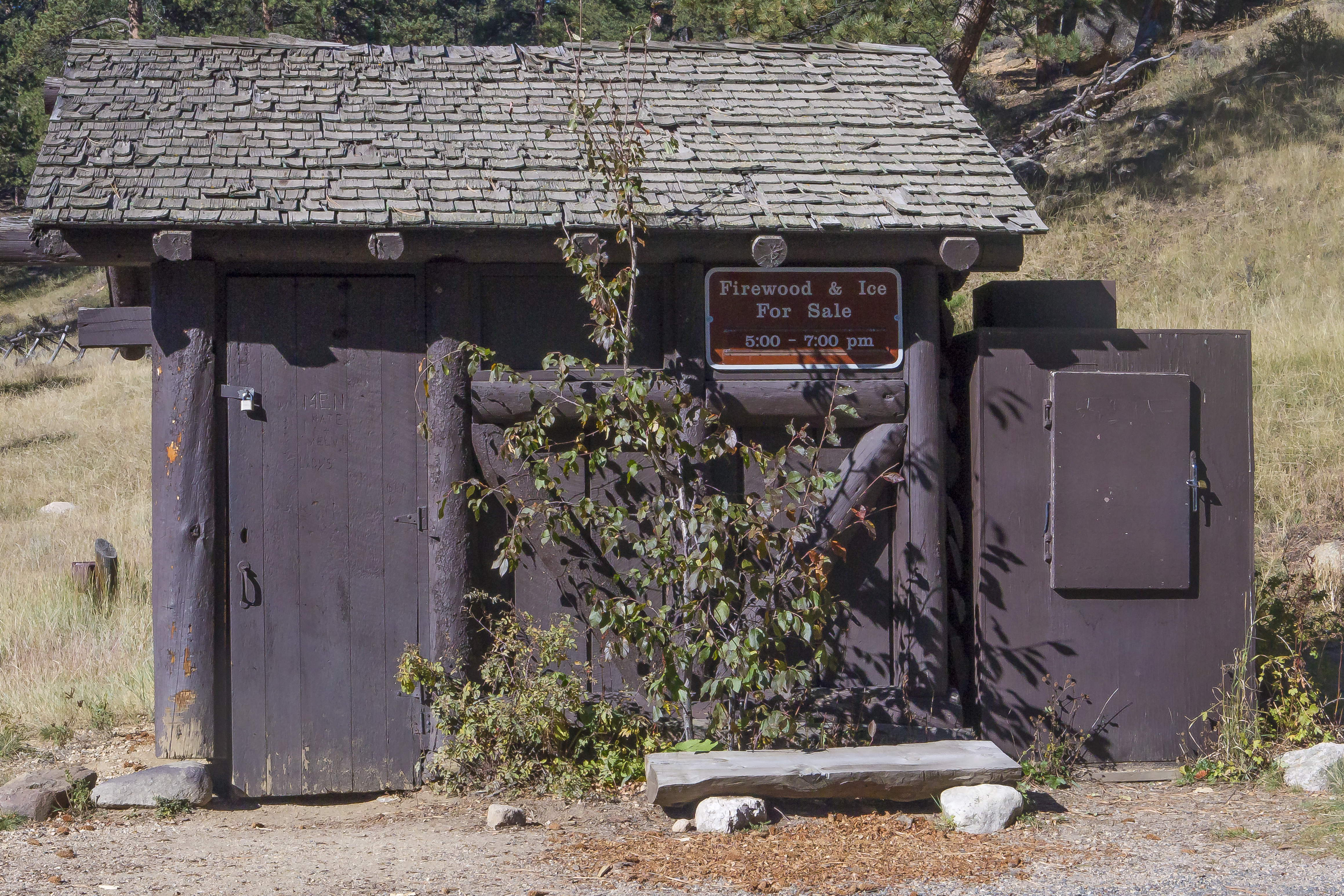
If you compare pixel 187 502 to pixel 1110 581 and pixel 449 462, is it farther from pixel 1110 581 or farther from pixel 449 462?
pixel 1110 581

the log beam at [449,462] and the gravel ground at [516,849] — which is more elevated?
the log beam at [449,462]

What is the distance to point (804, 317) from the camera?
582 cm

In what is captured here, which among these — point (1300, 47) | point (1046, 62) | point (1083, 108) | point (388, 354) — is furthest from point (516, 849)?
point (1046, 62)

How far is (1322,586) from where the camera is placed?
792cm

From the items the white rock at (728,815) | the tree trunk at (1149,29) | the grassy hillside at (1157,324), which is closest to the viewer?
the white rock at (728,815)

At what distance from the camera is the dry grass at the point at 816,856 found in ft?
13.8

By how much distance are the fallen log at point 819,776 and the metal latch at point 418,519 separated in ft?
5.63

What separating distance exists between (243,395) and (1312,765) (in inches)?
225

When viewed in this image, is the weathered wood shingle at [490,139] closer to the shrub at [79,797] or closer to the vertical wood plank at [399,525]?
the vertical wood plank at [399,525]

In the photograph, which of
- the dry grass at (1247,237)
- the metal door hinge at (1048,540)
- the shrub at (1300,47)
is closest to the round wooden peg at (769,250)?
the metal door hinge at (1048,540)

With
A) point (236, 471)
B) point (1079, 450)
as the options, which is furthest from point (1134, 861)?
point (236, 471)

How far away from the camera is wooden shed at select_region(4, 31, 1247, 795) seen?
5.49 m

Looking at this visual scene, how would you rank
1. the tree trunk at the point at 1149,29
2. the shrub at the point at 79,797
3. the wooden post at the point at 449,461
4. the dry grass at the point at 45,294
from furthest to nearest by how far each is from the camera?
1. the dry grass at the point at 45,294
2. the tree trunk at the point at 1149,29
3. the wooden post at the point at 449,461
4. the shrub at the point at 79,797

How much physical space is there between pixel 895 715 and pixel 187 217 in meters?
4.40
